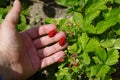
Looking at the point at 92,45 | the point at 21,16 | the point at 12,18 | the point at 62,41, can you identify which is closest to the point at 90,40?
the point at 92,45

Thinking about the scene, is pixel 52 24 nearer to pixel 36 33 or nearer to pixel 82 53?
pixel 36 33

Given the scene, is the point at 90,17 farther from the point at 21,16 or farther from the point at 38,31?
the point at 21,16

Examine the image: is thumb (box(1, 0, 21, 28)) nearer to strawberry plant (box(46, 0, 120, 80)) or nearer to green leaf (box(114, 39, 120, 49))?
strawberry plant (box(46, 0, 120, 80))

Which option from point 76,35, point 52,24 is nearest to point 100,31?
point 76,35

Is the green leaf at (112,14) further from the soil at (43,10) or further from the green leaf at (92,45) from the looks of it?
the soil at (43,10)

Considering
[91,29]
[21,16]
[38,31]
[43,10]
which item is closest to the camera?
[91,29]

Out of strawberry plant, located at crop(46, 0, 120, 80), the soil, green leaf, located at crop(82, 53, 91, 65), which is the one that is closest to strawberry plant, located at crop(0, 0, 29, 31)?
the soil

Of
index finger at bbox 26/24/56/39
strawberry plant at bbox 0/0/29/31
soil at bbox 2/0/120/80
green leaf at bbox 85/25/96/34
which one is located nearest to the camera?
green leaf at bbox 85/25/96/34
